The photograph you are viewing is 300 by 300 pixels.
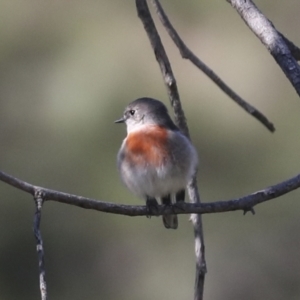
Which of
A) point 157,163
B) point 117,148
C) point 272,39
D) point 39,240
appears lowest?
point 39,240

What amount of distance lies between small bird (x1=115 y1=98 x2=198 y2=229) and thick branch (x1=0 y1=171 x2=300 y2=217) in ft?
3.66

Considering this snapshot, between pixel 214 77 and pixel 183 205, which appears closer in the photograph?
pixel 183 205

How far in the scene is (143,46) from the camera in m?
10.2

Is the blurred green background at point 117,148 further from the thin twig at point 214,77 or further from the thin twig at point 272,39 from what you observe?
the thin twig at point 272,39

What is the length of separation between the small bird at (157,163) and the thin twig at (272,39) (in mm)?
1377

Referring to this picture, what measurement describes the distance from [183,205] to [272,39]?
797 mm

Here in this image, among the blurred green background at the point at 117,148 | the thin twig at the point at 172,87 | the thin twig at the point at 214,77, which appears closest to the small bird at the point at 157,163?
the thin twig at the point at 172,87

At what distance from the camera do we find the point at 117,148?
31.8 feet

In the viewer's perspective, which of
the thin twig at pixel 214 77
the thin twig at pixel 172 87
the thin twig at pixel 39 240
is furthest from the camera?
the thin twig at pixel 214 77

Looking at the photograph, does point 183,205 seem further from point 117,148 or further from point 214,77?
point 117,148

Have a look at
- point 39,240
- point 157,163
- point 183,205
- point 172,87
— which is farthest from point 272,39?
point 157,163

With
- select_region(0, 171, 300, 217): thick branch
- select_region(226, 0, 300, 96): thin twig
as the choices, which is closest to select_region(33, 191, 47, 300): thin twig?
select_region(0, 171, 300, 217): thick branch

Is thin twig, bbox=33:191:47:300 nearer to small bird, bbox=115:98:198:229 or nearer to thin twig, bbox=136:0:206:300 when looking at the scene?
thin twig, bbox=136:0:206:300

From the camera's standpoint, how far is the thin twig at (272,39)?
9.80 feet
